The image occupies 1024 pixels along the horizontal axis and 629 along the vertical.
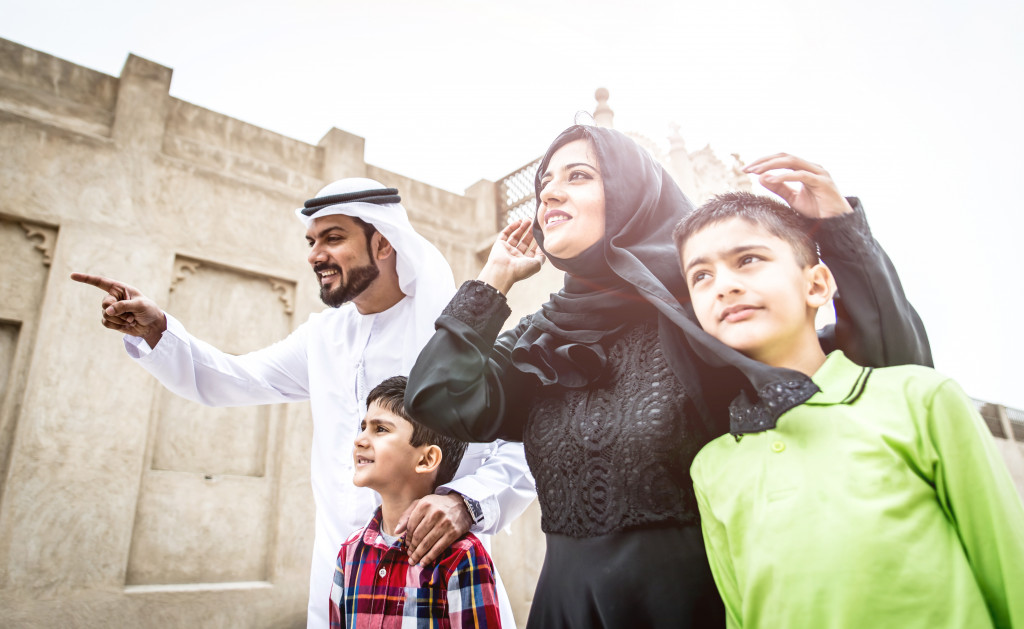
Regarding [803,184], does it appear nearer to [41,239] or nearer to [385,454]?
[385,454]

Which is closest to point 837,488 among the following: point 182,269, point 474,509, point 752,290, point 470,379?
point 752,290

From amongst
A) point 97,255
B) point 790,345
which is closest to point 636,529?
point 790,345

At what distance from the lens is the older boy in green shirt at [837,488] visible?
866mm

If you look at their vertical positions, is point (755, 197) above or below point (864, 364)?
above

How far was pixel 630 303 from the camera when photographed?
1.42 metres

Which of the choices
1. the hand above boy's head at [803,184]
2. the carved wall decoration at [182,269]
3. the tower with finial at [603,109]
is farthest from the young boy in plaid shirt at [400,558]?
the tower with finial at [603,109]

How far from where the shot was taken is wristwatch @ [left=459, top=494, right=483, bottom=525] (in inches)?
68.9

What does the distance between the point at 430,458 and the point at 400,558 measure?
30 cm

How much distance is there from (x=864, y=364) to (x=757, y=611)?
507 millimetres

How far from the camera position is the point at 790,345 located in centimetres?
115

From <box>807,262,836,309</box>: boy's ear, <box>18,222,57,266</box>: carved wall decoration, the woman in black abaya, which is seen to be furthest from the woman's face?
<box>18,222,57,266</box>: carved wall decoration

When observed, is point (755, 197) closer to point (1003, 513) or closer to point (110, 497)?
point (1003, 513)

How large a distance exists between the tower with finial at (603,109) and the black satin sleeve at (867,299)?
5.96 m

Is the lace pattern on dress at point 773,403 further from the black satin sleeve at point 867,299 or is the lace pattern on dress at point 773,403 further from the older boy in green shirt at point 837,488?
the black satin sleeve at point 867,299
